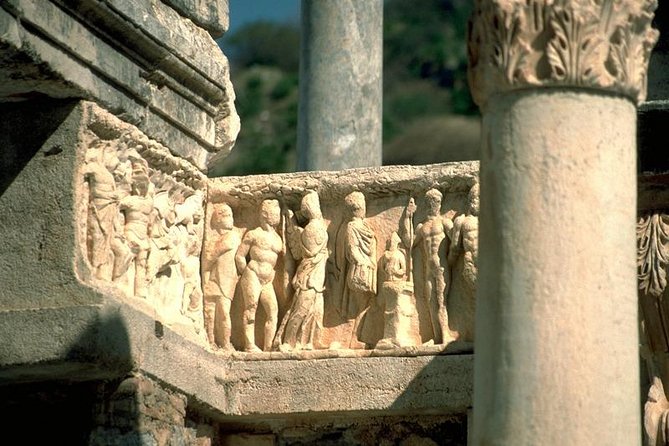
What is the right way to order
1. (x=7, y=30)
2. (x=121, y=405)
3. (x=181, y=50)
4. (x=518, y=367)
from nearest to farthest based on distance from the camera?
(x=518, y=367) → (x=7, y=30) → (x=121, y=405) → (x=181, y=50)

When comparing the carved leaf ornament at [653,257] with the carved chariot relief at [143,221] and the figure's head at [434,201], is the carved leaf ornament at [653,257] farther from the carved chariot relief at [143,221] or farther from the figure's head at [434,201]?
the carved chariot relief at [143,221]

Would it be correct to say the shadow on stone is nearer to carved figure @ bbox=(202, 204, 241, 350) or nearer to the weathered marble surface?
the weathered marble surface

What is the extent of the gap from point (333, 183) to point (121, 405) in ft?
6.49

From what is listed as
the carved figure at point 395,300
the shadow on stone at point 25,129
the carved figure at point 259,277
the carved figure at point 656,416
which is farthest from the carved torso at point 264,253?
the carved figure at point 656,416

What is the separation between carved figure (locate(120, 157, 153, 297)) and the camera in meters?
10.7

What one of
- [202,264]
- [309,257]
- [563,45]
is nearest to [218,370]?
[202,264]

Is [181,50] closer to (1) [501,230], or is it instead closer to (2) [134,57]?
(2) [134,57]

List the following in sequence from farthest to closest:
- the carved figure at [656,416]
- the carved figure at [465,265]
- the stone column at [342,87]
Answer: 1. the stone column at [342,87]
2. the carved figure at [465,265]
3. the carved figure at [656,416]

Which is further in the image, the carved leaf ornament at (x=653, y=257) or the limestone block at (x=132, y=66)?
the carved leaf ornament at (x=653, y=257)

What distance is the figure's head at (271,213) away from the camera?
1155 cm

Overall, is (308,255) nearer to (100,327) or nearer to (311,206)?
(311,206)

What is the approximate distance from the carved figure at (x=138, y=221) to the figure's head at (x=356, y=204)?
3.98 feet

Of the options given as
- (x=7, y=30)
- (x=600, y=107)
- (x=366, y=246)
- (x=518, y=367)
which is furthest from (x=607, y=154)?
(x=366, y=246)

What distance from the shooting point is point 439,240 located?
36.7 feet
